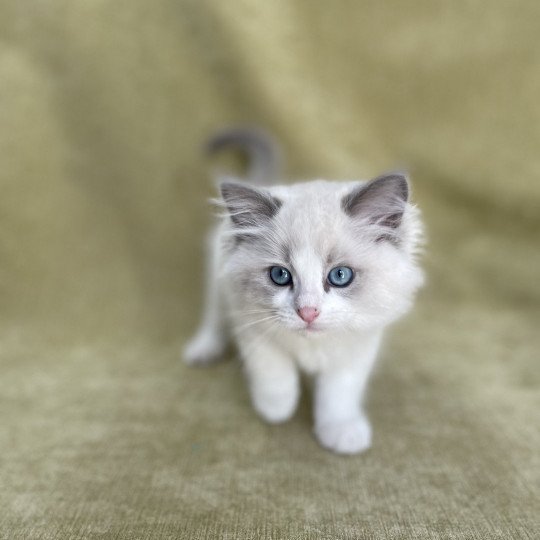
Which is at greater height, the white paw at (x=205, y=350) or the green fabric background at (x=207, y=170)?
the green fabric background at (x=207, y=170)

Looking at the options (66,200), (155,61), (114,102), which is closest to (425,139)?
(155,61)

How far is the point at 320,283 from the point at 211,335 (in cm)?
83

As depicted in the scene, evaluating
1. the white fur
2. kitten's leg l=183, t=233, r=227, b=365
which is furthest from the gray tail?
the white fur

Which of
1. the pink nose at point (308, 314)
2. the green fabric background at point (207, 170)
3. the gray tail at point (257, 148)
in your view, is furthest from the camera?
the gray tail at point (257, 148)

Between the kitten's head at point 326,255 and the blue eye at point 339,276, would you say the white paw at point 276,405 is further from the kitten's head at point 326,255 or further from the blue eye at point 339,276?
the blue eye at point 339,276

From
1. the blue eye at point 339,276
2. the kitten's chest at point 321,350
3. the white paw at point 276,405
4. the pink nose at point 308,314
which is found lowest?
the white paw at point 276,405

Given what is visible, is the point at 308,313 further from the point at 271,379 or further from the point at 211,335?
the point at 211,335

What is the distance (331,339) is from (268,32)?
52.2 inches

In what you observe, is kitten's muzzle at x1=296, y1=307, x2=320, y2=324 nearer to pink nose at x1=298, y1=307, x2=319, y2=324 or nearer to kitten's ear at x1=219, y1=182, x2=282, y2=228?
pink nose at x1=298, y1=307, x2=319, y2=324

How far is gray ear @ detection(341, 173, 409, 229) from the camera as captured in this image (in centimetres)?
119

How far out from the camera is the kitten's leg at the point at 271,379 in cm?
142

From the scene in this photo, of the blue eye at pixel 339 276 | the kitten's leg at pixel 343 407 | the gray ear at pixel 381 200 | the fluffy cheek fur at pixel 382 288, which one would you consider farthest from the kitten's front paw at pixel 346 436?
the gray ear at pixel 381 200

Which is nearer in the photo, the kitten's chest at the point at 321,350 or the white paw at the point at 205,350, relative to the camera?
the kitten's chest at the point at 321,350

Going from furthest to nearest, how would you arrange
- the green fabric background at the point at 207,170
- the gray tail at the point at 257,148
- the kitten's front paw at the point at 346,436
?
1. the gray tail at the point at 257,148
2. the green fabric background at the point at 207,170
3. the kitten's front paw at the point at 346,436
